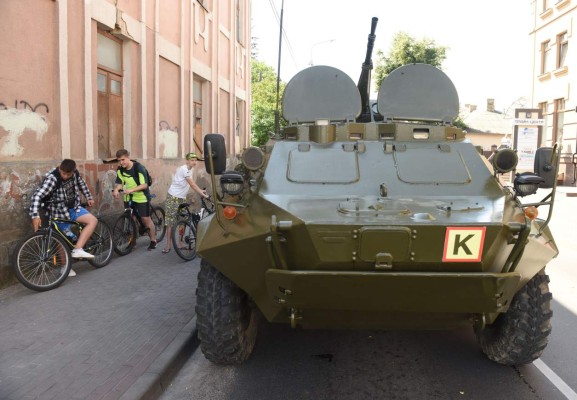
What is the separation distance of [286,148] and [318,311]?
5.19ft

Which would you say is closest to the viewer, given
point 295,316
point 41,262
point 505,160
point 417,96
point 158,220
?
point 295,316

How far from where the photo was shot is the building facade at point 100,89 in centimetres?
636

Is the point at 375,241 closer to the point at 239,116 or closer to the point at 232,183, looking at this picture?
the point at 232,183

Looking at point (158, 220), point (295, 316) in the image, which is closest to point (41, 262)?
point (295, 316)

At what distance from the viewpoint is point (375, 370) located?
4129 millimetres

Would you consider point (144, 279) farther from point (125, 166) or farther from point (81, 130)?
point (81, 130)

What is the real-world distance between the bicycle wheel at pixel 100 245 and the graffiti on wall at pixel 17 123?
146 centimetres

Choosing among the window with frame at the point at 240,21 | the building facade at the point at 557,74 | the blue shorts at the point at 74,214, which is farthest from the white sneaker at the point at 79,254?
the building facade at the point at 557,74

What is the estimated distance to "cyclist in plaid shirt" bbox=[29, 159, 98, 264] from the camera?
20.6ft

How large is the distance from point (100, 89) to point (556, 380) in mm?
8117

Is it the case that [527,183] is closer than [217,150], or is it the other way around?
[527,183]

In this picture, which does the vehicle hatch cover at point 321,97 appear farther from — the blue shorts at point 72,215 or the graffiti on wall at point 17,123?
the graffiti on wall at point 17,123

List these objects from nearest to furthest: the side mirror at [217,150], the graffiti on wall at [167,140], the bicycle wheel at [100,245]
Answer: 1. the side mirror at [217,150]
2. the bicycle wheel at [100,245]
3. the graffiti on wall at [167,140]

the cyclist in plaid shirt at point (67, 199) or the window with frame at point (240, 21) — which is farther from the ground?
the window with frame at point (240, 21)
